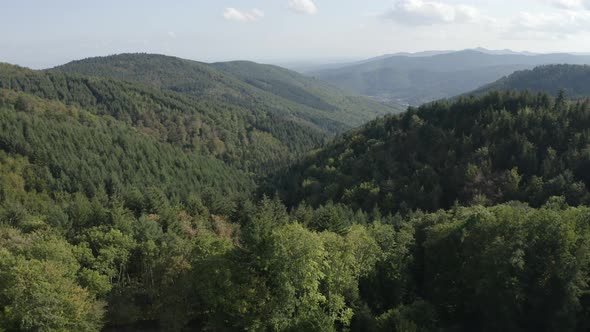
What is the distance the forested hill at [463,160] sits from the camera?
85375mm

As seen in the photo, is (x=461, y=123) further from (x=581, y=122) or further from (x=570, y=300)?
(x=570, y=300)

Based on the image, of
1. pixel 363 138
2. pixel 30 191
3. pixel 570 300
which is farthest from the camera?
pixel 363 138

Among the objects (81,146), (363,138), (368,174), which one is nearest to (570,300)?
(368,174)

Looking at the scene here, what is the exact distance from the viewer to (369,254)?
41.7m

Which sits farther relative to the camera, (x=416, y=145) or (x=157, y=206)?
(x=416, y=145)

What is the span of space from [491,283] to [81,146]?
160m

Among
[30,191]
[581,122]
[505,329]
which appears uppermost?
[581,122]

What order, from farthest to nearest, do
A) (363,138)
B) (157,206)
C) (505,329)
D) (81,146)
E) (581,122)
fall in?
(81,146) < (363,138) < (581,122) < (157,206) < (505,329)

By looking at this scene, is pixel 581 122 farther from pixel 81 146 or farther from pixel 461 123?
pixel 81 146

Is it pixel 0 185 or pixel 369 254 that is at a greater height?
pixel 369 254

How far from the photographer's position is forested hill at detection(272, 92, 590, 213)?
85.4m

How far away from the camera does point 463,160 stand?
101 m

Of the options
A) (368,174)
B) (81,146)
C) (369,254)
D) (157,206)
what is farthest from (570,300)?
(81,146)

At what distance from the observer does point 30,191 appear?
122 meters
